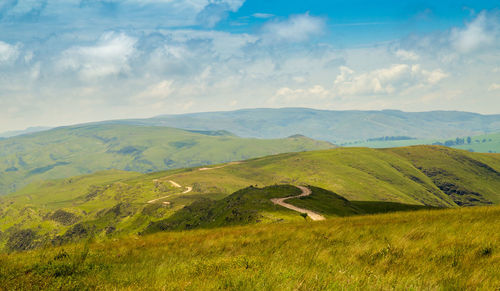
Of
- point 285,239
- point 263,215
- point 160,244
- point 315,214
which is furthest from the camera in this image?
point 315,214

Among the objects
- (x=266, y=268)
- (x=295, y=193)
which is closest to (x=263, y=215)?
(x=295, y=193)

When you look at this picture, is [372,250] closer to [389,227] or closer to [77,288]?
[389,227]

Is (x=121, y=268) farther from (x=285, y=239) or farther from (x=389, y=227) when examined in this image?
(x=389, y=227)

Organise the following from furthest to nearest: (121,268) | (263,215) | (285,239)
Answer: (263,215) < (285,239) < (121,268)

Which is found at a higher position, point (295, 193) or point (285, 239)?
point (285, 239)

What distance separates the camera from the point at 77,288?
6164mm

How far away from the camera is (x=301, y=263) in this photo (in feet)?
23.9

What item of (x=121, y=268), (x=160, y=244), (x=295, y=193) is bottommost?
(x=295, y=193)

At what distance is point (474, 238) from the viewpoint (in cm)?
828

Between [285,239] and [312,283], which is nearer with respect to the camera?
[312,283]

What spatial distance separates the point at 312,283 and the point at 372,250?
3462 millimetres

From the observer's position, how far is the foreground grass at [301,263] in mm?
5601

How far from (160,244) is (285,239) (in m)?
5.07

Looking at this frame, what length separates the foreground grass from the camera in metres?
5.60
